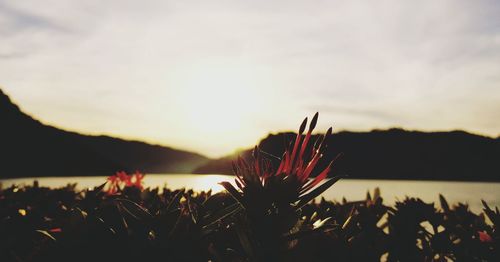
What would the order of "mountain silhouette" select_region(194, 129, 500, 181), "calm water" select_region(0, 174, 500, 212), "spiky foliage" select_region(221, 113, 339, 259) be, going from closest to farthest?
"spiky foliage" select_region(221, 113, 339, 259)
"calm water" select_region(0, 174, 500, 212)
"mountain silhouette" select_region(194, 129, 500, 181)

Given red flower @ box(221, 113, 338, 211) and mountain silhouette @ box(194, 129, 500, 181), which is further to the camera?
mountain silhouette @ box(194, 129, 500, 181)

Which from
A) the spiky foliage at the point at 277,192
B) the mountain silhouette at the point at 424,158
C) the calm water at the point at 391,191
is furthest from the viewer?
the mountain silhouette at the point at 424,158

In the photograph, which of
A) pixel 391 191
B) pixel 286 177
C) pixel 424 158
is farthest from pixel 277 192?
pixel 424 158


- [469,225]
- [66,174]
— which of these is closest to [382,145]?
[66,174]

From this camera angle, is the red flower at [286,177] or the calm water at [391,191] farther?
the calm water at [391,191]

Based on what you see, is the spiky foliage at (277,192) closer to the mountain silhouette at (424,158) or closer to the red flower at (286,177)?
the red flower at (286,177)

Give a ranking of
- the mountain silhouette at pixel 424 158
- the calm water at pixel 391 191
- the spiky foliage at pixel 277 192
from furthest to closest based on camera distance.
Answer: the mountain silhouette at pixel 424 158, the calm water at pixel 391 191, the spiky foliage at pixel 277 192

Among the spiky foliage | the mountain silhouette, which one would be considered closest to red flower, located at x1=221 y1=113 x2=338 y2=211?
the spiky foliage

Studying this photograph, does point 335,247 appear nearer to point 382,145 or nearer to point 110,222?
point 110,222

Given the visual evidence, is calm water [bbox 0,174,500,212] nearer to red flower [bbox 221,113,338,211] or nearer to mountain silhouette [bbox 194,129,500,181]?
red flower [bbox 221,113,338,211]

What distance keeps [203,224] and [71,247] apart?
0.40 metres

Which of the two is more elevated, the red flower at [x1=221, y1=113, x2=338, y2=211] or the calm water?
the red flower at [x1=221, y1=113, x2=338, y2=211]

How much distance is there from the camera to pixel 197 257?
116cm

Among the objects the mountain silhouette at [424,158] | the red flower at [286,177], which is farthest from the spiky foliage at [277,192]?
the mountain silhouette at [424,158]
